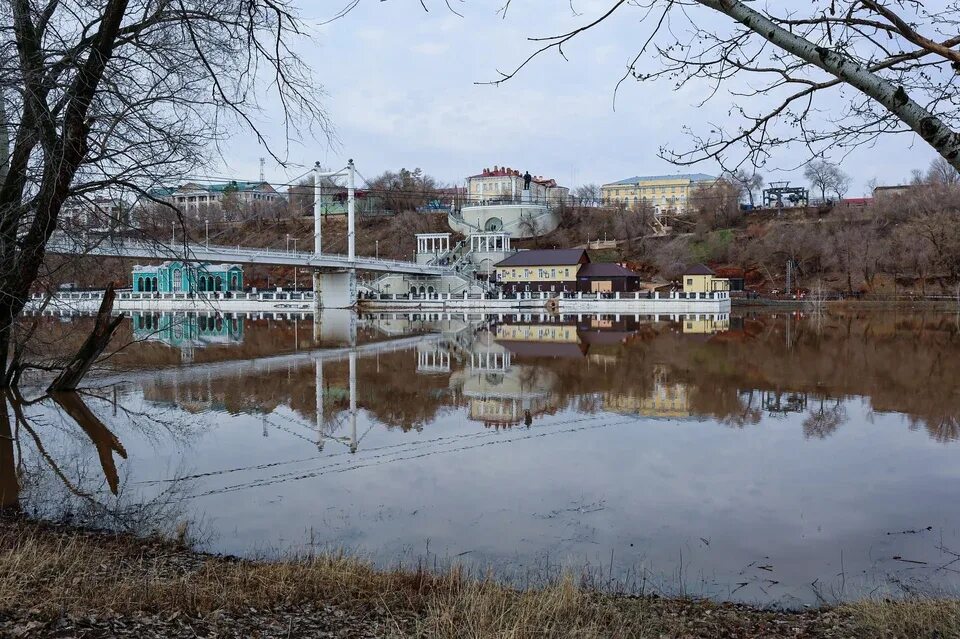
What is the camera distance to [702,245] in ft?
244

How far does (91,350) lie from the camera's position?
14.0 m

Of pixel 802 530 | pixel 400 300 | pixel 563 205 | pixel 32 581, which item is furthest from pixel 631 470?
pixel 563 205

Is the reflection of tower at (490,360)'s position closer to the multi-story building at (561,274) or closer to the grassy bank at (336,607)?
the grassy bank at (336,607)

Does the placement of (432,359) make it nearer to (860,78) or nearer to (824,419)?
(824,419)

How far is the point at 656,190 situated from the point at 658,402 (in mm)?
94322

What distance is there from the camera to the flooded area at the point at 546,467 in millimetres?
6230

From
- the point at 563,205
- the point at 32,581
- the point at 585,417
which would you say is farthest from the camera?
the point at 563,205

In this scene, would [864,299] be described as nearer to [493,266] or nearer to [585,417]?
[493,266]

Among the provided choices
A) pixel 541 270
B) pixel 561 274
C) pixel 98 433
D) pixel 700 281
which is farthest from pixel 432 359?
pixel 541 270

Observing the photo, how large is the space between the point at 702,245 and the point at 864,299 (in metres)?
19.4

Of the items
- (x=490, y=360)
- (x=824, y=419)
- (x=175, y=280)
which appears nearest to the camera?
(x=824, y=419)

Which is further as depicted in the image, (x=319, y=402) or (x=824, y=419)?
(x=319, y=402)

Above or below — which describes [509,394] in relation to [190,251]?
below

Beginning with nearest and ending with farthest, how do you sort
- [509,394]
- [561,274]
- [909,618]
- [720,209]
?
[909,618]
[509,394]
[561,274]
[720,209]
